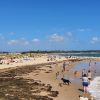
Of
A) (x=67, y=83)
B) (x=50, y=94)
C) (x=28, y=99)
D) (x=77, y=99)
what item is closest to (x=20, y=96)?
(x=28, y=99)

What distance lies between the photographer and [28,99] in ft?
74.9

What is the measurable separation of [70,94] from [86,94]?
1.40 meters

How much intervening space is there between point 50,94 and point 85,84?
4051 mm

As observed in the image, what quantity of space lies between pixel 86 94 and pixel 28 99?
5.93 meters

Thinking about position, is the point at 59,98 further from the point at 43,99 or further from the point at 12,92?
the point at 12,92

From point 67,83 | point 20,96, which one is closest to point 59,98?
point 20,96

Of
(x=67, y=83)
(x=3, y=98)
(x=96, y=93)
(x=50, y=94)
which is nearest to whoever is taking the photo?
(x=3, y=98)

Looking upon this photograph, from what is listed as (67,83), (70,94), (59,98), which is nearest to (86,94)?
(70,94)

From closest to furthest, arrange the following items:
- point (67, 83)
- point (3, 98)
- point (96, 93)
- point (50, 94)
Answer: point (3, 98) → point (50, 94) → point (96, 93) → point (67, 83)

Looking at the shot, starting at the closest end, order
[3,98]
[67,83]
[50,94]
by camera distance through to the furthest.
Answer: [3,98], [50,94], [67,83]

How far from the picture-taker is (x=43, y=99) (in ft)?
74.8

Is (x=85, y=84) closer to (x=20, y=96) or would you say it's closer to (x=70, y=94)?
(x=70, y=94)

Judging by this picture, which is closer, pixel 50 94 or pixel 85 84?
pixel 50 94

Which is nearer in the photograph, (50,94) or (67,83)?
(50,94)
